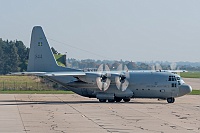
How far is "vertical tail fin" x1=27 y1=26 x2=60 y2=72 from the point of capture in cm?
4625

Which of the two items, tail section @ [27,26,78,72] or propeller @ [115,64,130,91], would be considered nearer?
propeller @ [115,64,130,91]

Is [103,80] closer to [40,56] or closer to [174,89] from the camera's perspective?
[174,89]

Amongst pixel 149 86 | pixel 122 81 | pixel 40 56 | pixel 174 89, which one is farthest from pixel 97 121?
pixel 40 56

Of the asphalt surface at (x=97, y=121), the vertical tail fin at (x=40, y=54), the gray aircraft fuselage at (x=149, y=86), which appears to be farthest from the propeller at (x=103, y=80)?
the asphalt surface at (x=97, y=121)

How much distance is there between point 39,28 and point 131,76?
9.91 meters

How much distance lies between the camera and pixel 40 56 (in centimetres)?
4634

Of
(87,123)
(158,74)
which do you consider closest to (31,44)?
(158,74)

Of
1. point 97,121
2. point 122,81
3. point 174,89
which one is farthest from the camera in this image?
point 122,81

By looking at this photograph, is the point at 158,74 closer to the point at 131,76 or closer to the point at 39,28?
the point at 131,76

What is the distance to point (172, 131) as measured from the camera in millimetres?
23047

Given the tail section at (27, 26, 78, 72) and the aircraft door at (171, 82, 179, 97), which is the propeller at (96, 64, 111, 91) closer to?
the tail section at (27, 26, 78, 72)

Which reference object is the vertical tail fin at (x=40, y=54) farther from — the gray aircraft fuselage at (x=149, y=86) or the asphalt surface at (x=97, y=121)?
the asphalt surface at (x=97, y=121)

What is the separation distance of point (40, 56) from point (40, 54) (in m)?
0.21

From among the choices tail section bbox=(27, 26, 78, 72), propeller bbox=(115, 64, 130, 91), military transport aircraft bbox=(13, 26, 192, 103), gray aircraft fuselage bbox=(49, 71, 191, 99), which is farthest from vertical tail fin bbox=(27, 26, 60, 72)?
propeller bbox=(115, 64, 130, 91)
